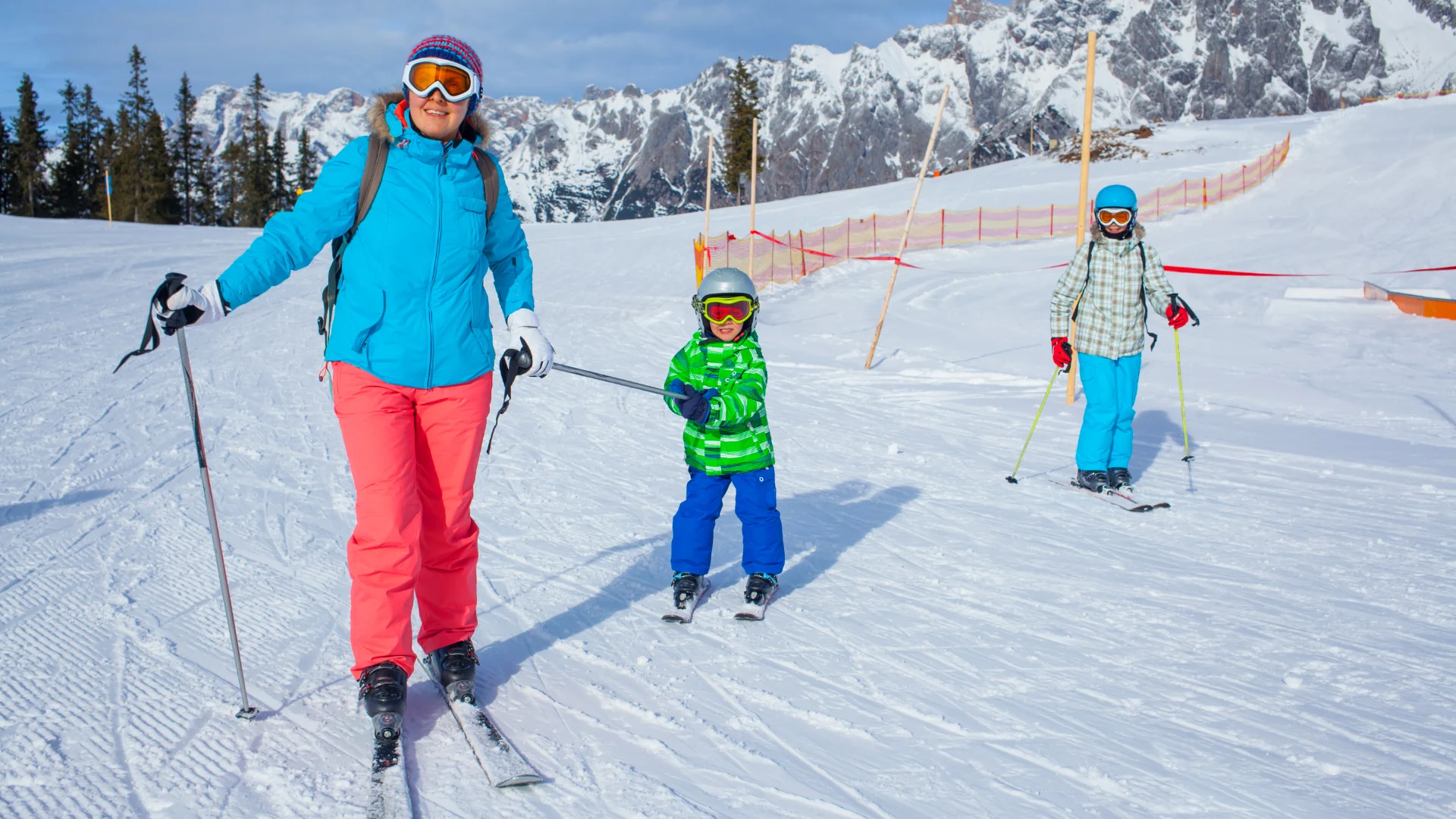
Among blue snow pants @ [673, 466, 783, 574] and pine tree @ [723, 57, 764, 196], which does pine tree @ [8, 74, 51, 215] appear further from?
blue snow pants @ [673, 466, 783, 574]

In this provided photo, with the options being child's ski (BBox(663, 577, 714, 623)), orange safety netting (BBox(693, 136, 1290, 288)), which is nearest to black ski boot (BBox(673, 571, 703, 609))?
child's ski (BBox(663, 577, 714, 623))

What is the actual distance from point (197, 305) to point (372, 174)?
59cm

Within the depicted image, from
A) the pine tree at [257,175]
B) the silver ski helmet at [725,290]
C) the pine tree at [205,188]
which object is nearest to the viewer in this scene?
the silver ski helmet at [725,290]

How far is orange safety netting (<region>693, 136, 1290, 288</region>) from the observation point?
20922 millimetres

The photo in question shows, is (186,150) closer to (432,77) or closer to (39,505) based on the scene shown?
(39,505)

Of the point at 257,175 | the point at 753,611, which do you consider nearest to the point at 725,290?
the point at 753,611

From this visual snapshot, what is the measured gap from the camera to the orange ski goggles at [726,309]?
3.86 meters

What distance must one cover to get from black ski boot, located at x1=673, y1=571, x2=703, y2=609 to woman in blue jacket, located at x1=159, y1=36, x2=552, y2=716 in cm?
131

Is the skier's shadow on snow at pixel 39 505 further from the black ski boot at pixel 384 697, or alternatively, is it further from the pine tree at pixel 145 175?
the pine tree at pixel 145 175

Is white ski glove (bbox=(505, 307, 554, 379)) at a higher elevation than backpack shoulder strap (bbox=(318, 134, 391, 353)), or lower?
lower

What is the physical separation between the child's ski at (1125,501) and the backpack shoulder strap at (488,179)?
14.1ft

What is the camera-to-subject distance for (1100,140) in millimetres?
37469

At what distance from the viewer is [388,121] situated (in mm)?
2783

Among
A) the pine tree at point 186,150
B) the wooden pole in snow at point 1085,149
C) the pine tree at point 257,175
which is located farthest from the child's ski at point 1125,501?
the pine tree at point 186,150
